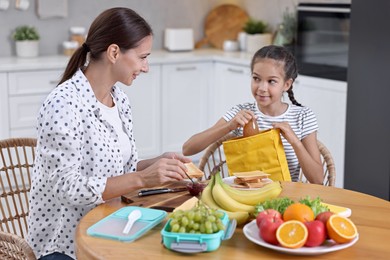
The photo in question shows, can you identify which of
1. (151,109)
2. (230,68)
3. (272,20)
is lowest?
(151,109)

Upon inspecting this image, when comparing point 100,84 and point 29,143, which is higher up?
point 100,84

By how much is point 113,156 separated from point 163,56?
3132mm

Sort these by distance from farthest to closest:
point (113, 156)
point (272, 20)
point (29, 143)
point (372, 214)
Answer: point (272, 20) → point (29, 143) → point (113, 156) → point (372, 214)

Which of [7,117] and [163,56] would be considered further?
[163,56]

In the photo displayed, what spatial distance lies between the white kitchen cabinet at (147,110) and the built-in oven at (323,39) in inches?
43.3

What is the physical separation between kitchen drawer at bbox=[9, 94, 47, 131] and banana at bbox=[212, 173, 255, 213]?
2970 millimetres

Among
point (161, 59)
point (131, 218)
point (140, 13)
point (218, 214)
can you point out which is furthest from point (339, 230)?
point (140, 13)

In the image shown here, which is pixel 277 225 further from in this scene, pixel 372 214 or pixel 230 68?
pixel 230 68

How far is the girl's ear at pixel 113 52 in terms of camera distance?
7.15ft

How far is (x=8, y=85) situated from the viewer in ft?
15.0

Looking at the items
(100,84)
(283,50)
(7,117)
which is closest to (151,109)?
(7,117)

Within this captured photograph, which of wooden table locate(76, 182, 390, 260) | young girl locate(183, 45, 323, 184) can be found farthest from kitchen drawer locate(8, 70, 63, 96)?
wooden table locate(76, 182, 390, 260)

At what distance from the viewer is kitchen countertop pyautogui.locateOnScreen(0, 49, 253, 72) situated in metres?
4.61

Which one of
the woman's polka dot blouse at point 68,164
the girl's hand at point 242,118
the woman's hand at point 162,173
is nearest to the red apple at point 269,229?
the woman's hand at point 162,173
